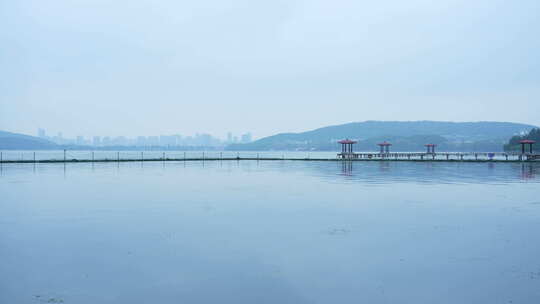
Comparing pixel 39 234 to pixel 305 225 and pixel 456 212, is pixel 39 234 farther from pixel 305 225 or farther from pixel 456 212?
pixel 456 212

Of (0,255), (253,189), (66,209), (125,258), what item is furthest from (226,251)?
(253,189)

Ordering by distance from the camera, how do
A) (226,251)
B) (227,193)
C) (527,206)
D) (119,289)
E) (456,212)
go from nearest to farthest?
(119,289) < (226,251) < (456,212) < (527,206) < (227,193)

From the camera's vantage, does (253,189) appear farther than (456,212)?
Yes

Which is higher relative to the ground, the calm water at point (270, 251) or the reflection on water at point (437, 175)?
the reflection on water at point (437, 175)

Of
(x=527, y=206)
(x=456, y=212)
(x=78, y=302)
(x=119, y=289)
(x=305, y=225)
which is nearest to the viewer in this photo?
(x=78, y=302)

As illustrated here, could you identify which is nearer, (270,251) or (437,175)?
(270,251)

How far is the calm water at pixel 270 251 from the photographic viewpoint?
22.2 feet

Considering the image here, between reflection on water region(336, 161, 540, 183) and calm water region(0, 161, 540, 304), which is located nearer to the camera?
calm water region(0, 161, 540, 304)

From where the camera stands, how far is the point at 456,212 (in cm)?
1440

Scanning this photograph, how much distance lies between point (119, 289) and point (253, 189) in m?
15.8

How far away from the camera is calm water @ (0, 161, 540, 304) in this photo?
6.77m

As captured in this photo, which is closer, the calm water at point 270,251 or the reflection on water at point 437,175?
the calm water at point 270,251

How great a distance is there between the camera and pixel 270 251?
9.22 meters

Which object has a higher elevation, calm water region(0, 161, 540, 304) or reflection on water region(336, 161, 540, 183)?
reflection on water region(336, 161, 540, 183)
